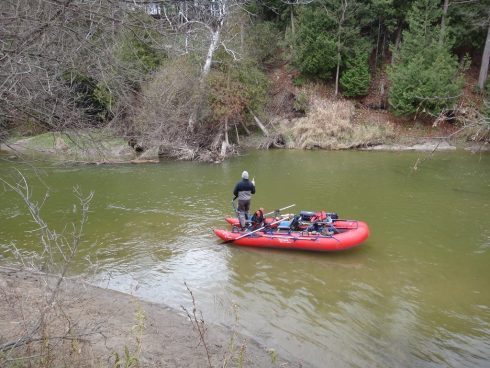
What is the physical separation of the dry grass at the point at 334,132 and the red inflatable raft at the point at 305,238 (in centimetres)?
1368

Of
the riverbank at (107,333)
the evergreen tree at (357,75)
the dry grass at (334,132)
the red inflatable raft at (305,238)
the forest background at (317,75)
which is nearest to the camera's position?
the riverbank at (107,333)

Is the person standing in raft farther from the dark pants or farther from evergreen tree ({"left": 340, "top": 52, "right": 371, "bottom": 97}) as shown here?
evergreen tree ({"left": 340, "top": 52, "right": 371, "bottom": 97})

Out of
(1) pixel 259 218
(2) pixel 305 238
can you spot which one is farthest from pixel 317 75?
(2) pixel 305 238

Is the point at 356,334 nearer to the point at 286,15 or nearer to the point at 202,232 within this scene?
the point at 202,232

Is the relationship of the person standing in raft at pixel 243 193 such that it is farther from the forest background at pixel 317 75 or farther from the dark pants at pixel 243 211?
the forest background at pixel 317 75

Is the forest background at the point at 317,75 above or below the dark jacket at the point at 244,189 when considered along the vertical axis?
above

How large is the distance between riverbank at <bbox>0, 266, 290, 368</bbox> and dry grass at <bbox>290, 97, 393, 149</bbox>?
17437 millimetres

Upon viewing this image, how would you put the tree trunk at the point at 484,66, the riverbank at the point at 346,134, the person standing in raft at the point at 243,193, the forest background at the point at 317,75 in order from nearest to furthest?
1. the person standing in raft at the point at 243,193
2. the forest background at the point at 317,75
3. the riverbank at the point at 346,134
4. the tree trunk at the point at 484,66

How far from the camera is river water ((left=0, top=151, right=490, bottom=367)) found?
6.64m

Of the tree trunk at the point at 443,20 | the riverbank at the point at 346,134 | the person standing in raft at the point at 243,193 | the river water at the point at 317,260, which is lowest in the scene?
the river water at the point at 317,260

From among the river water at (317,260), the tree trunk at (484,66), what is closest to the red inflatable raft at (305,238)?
the river water at (317,260)

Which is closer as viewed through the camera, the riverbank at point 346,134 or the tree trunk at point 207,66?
the tree trunk at point 207,66

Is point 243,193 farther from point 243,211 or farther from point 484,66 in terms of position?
point 484,66

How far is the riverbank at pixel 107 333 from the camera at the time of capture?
489 centimetres
